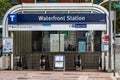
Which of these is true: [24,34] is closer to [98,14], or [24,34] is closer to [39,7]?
[39,7]

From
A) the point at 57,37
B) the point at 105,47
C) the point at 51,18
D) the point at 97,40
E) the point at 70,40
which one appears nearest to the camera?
the point at 105,47

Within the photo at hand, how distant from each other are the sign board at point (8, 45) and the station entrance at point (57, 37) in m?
0.39

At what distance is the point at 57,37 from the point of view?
29.5 metres

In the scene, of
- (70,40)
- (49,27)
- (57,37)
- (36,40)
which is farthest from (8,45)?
(70,40)

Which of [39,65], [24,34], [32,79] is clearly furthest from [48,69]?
[32,79]

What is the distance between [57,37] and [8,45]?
3399 mm

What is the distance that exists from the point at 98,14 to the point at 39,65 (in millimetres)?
4953

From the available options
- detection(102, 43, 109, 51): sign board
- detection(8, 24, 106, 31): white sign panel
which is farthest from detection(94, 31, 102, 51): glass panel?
detection(8, 24, 106, 31): white sign panel

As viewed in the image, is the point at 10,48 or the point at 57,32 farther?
the point at 57,32

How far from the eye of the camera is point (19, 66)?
1112 inches

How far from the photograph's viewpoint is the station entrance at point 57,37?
27750mm

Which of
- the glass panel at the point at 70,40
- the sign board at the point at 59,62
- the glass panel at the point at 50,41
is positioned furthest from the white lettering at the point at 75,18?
the sign board at the point at 59,62

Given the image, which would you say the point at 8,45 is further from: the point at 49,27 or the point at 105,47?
the point at 105,47

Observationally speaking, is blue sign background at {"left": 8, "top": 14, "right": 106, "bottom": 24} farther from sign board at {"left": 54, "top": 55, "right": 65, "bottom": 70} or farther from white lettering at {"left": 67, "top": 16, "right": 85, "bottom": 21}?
sign board at {"left": 54, "top": 55, "right": 65, "bottom": 70}
